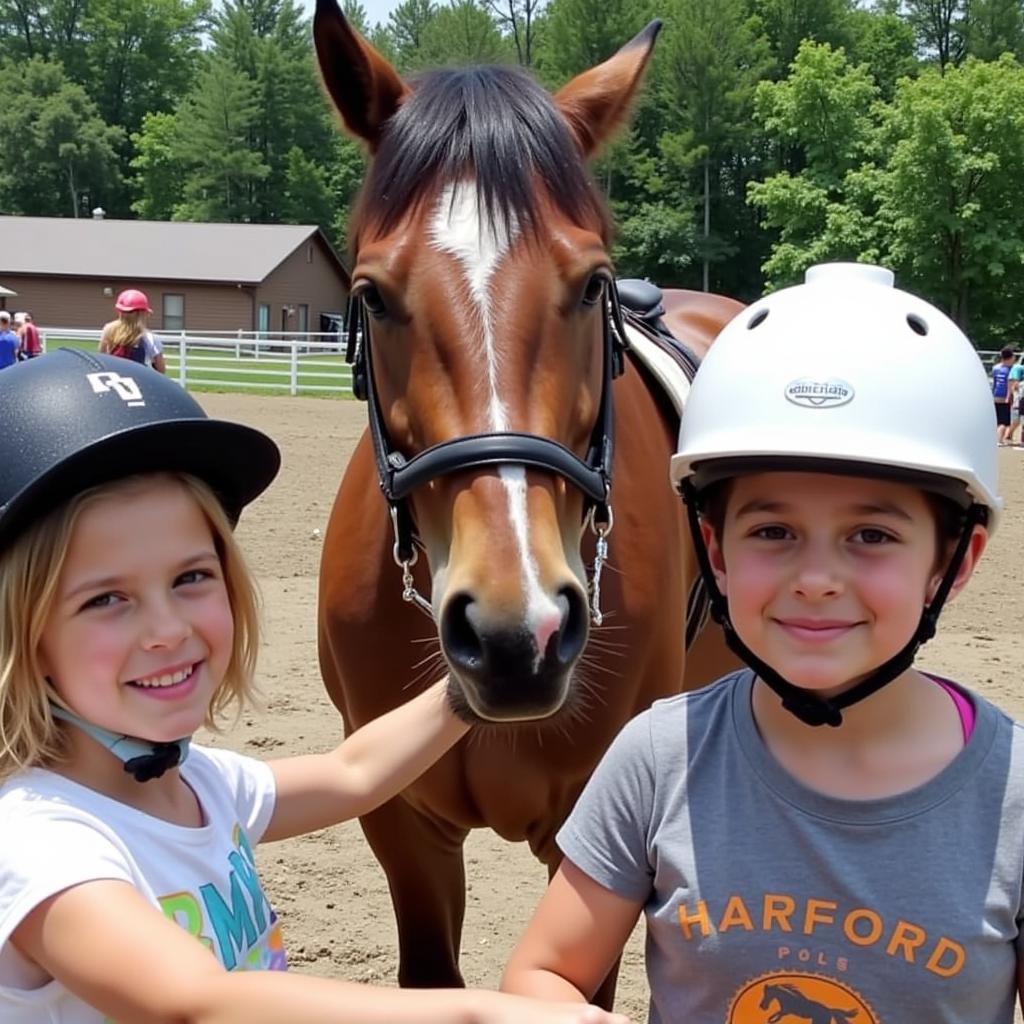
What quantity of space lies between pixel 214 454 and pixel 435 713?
658mm

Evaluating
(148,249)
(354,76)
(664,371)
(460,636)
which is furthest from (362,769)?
(148,249)

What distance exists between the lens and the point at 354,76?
2715mm

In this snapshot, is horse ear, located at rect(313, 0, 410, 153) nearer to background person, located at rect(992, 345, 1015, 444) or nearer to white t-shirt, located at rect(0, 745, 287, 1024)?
white t-shirt, located at rect(0, 745, 287, 1024)

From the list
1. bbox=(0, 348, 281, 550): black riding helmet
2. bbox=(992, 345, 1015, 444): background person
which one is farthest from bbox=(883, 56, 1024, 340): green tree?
bbox=(0, 348, 281, 550): black riding helmet

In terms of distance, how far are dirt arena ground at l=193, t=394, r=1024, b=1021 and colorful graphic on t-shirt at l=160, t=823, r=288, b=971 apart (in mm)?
1776

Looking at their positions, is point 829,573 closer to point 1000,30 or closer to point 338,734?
point 338,734

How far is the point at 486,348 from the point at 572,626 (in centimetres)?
55

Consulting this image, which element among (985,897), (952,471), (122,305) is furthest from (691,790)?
(122,305)

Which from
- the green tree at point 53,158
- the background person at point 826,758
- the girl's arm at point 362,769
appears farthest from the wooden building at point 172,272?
the background person at point 826,758

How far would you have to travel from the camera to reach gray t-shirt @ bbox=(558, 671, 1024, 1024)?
1.45 m

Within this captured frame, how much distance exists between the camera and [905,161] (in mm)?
36281

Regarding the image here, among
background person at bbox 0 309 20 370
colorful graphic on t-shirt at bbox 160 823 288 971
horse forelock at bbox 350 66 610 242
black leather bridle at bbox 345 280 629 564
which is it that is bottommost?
background person at bbox 0 309 20 370

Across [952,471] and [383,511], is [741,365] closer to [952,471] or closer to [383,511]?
[952,471]

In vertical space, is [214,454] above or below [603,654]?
above
